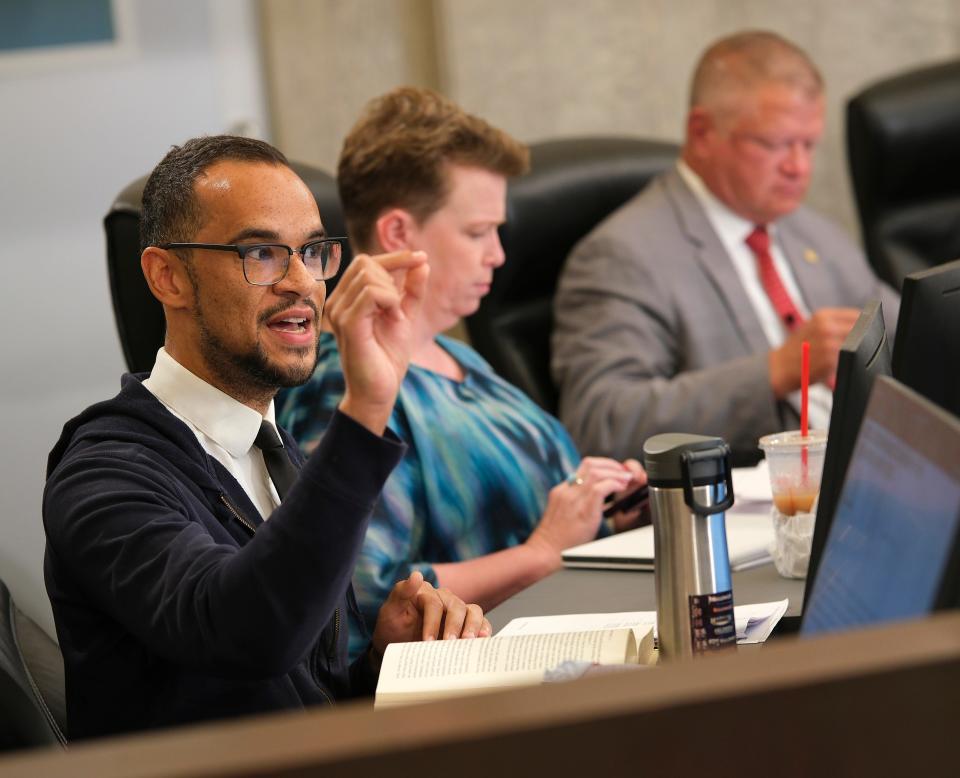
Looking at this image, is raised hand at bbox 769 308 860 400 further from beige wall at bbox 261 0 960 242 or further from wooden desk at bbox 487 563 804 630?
beige wall at bbox 261 0 960 242

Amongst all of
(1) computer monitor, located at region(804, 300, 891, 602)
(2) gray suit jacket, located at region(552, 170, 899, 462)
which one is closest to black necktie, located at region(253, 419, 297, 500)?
(1) computer monitor, located at region(804, 300, 891, 602)

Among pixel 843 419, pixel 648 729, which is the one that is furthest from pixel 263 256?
pixel 648 729

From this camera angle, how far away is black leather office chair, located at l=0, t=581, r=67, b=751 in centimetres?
113

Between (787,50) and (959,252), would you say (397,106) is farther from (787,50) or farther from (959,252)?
(959,252)

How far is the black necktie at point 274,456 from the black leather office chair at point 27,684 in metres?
0.31

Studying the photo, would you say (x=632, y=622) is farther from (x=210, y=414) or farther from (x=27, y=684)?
(x=27, y=684)

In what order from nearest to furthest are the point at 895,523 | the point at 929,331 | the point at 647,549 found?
the point at 895,523 < the point at 929,331 < the point at 647,549

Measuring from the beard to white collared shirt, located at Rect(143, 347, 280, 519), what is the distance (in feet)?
0.07

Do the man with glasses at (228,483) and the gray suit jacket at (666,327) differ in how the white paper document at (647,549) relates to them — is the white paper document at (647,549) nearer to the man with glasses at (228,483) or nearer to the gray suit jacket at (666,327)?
the man with glasses at (228,483)

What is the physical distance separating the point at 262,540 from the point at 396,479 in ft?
2.90

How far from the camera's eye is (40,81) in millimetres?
3045

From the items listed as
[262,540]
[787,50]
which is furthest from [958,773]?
[787,50]

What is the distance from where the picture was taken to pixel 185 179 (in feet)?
4.42

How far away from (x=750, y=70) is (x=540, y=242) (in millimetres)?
614
